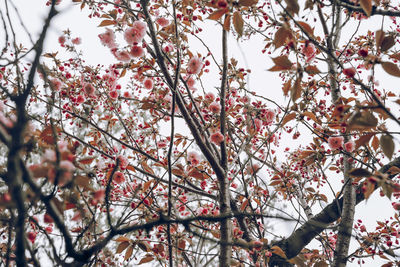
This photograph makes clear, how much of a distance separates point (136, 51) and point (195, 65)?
0.43 metres

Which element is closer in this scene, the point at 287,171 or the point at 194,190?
the point at 194,190

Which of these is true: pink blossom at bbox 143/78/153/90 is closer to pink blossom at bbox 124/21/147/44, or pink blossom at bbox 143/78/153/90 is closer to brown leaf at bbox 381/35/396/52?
pink blossom at bbox 124/21/147/44

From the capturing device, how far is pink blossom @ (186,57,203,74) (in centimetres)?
215

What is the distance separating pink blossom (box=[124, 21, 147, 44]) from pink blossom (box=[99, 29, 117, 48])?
233 mm

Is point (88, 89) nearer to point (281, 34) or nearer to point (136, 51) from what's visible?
point (136, 51)

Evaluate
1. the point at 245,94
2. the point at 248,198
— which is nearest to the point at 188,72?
the point at 245,94

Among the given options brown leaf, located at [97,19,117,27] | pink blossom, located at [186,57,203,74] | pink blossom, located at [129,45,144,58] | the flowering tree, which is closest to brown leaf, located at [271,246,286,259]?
the flowering tree

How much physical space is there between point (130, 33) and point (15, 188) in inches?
59.8

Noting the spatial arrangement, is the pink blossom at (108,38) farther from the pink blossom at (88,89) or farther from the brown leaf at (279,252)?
the brown leaf at (279,252)

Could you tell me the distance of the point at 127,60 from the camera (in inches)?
82.0

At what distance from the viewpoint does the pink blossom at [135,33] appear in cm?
195

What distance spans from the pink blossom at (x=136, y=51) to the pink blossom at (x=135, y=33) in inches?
1.5

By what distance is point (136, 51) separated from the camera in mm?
2004

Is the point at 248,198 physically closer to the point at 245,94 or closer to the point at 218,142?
the point at 218,142
